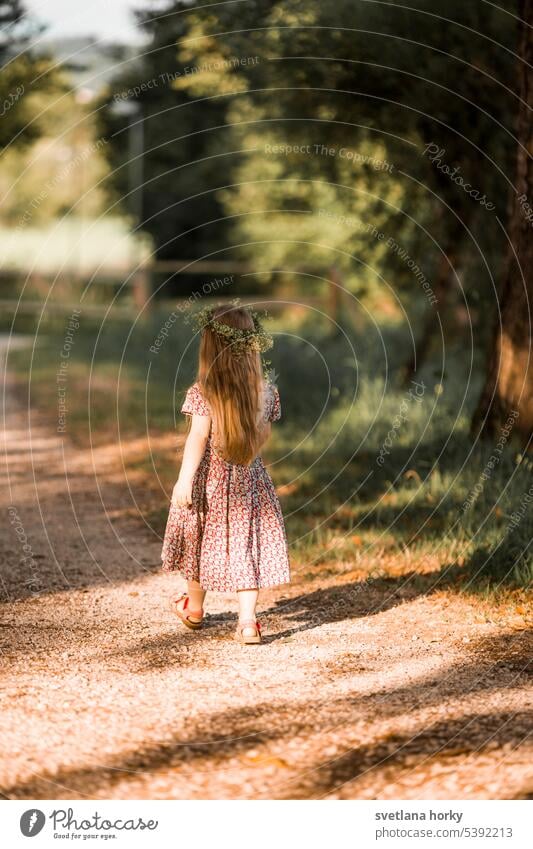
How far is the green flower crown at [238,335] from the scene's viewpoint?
17.0ft

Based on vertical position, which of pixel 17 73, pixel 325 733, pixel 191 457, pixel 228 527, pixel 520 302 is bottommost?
pixel 325 733

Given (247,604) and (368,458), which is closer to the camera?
(247,604)

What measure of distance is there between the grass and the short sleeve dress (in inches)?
49.2

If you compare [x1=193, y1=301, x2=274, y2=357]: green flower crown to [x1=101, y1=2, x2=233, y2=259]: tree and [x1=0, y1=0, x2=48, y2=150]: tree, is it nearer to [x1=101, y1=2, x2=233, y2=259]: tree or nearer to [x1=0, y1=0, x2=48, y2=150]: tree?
[x1=0, y1=0, x2=48, y2=150]: tree

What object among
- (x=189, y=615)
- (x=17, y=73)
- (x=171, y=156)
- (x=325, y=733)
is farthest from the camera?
(x=171, y=156)

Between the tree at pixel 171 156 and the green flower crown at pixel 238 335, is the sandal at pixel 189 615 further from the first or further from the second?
the tree at pixel 171 156

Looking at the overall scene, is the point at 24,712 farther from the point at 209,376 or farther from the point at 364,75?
the point at 364,75

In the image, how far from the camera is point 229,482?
5371 millimetres

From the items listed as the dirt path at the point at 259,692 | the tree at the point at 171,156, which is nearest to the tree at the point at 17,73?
the tree at the point at 171,156

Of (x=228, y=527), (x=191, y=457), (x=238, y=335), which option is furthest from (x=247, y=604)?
(x=238, y=335)

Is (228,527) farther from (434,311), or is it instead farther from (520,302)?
(434,311)

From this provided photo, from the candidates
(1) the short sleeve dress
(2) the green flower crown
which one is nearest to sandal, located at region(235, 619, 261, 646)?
(1) the short sleeve dress

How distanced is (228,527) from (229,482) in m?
0.20

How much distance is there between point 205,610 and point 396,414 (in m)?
4.12
